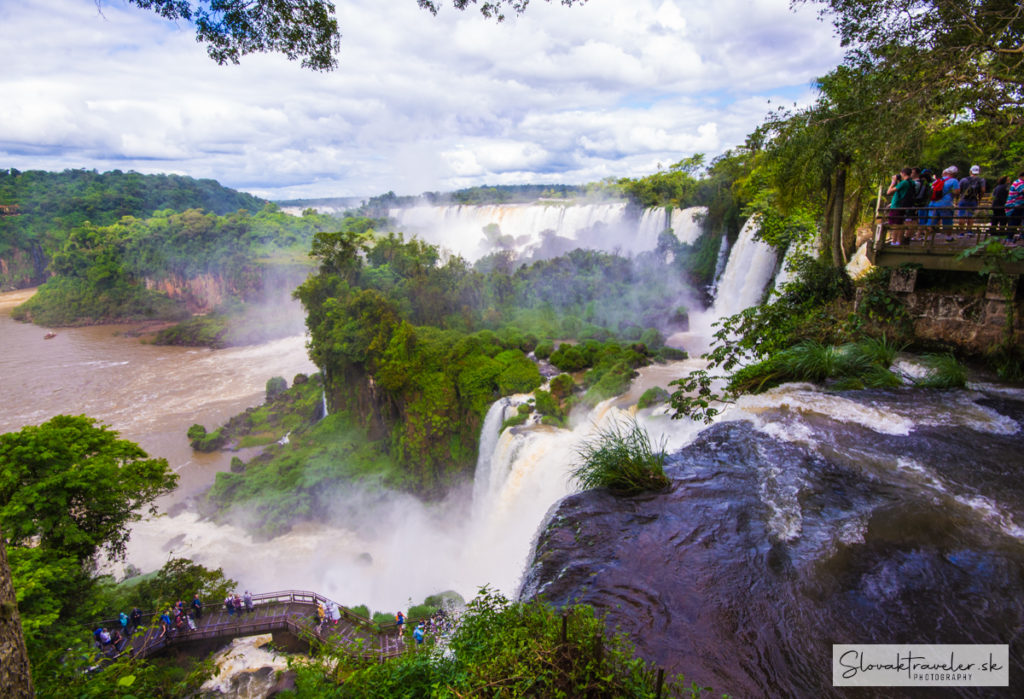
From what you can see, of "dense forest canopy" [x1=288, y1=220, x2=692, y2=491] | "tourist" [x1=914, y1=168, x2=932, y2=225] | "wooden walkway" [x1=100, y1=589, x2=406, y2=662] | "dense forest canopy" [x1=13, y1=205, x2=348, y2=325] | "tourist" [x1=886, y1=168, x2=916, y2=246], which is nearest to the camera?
"tourist" [x1=886, y1=168, x2=916, y2=246]

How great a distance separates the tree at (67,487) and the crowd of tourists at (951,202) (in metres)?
17.1

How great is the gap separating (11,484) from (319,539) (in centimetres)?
1200

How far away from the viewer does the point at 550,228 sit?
4625 centimetres

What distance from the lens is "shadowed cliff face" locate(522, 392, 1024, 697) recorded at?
3.93 m

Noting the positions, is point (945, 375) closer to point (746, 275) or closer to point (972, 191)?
point (972, 191)

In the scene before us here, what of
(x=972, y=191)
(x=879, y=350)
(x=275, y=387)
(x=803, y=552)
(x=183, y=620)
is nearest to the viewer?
(x=803, y=552)

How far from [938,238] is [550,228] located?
1525 inches

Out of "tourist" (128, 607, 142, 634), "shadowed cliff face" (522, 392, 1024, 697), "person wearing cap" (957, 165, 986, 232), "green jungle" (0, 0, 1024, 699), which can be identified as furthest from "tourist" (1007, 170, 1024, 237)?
"tourist" (128, 607, 142, 634)

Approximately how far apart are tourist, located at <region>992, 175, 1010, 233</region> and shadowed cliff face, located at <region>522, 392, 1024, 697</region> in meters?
3.16

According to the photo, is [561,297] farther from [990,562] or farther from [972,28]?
[990,562]

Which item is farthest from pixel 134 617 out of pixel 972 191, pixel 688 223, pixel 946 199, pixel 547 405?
pixel 688 223

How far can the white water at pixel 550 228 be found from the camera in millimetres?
36875

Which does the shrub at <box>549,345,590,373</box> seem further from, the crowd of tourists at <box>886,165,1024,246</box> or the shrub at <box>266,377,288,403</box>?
the shrub at <box>266,377,288,403</box>

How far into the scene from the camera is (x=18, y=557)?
361 inches
